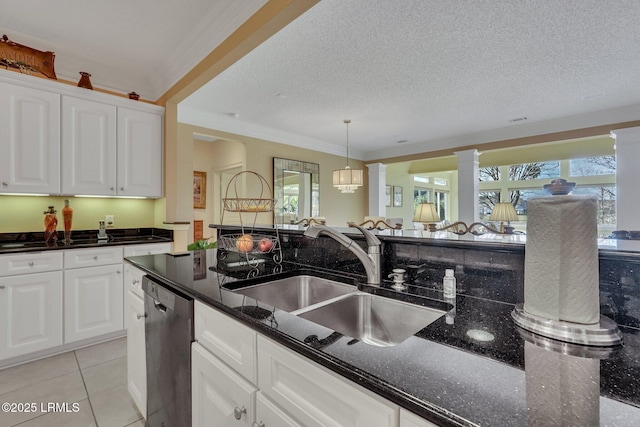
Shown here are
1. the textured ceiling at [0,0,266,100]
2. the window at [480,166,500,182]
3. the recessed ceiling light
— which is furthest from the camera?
the window at [480,166,500,182]

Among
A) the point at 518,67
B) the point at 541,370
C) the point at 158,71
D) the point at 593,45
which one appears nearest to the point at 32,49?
the point at 158,71

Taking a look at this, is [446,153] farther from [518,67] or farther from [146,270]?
[146,270]

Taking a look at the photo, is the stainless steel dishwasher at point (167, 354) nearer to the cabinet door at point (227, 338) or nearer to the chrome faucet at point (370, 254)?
the cabinet door at point (227, 338)

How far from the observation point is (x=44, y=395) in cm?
190

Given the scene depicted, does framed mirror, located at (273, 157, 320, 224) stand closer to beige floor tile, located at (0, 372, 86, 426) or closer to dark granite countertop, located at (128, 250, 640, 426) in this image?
beige floor tile, located at (0, 372, 86, 426)

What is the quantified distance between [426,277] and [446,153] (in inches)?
221

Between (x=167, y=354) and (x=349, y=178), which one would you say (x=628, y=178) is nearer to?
(x=349, y=178)

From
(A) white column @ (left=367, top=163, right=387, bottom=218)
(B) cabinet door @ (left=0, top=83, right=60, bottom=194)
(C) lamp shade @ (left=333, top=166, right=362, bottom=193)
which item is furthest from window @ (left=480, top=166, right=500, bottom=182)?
(B) cabinet door @ (left=0, top=83, right=60, bottom=194)

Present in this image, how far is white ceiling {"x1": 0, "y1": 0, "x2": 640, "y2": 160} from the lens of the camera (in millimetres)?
2232

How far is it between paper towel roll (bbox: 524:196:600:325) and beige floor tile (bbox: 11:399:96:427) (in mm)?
2269

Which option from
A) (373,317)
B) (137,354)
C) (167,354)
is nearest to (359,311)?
(373,317)

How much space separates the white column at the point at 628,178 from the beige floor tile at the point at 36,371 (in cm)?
650

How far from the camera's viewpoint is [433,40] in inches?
102

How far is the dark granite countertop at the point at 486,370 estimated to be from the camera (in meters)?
0.44
